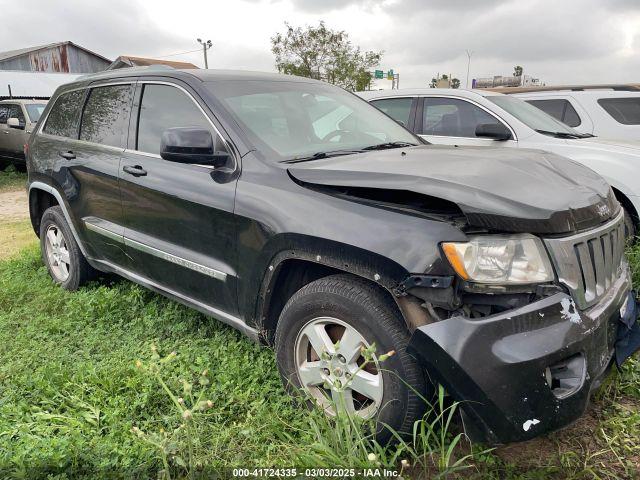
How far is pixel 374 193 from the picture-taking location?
6.86 feet

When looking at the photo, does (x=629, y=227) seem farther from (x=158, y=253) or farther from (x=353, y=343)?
(x=158, y=253)

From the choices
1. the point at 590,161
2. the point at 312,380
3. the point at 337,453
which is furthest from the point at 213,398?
the point at 590,161

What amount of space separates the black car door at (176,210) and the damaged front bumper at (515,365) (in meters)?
1.22

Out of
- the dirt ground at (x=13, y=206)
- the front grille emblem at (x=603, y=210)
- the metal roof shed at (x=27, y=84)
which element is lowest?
the dirt ground at (x=13, y=206)

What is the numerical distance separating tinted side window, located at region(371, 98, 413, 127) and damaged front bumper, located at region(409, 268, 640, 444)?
4474mm

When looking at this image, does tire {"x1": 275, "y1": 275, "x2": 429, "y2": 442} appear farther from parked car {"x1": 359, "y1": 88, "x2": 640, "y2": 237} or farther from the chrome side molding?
parked car {"x1": 359, "y1": 88, "x2": 640, "y2": 237}

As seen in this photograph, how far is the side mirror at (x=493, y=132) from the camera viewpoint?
488 centimetres

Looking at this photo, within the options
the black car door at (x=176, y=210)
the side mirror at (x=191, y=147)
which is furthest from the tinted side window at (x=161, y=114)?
the side mirror at (x=191, y=147)

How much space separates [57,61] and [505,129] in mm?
36427

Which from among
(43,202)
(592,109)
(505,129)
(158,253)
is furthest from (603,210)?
(592,109)

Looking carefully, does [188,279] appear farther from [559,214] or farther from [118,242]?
[559,214]

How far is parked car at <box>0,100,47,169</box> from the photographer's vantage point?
37.5ft

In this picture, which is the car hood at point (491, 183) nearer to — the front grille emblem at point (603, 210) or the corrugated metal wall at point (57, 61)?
the front grille emblem at point (603, 210)

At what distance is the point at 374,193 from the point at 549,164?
35.8 inches
